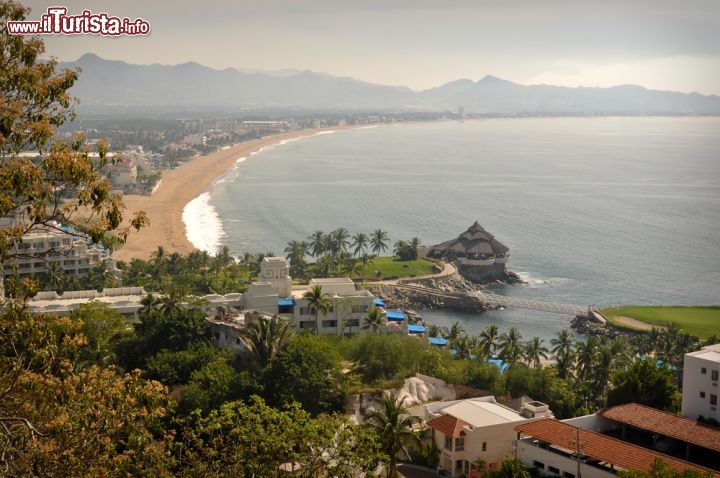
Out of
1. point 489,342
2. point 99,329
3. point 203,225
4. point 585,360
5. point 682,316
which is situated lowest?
point 682,316

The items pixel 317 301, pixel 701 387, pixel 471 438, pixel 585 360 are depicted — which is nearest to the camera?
pixel 471 438

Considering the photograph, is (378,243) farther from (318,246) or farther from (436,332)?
(436,332)

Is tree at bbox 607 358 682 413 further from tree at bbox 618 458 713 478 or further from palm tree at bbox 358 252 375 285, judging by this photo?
palm tree at bbox 358 252 375 285

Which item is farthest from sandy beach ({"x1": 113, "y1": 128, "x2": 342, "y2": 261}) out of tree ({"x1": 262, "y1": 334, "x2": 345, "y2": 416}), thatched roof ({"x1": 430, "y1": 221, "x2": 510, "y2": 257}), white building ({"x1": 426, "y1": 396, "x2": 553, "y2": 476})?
white building ({"x1": 426, "y1": 396, "x2": 553, "y2": 476})

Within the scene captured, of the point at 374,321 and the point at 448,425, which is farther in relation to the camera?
the point at 374,321

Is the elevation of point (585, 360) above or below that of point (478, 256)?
below

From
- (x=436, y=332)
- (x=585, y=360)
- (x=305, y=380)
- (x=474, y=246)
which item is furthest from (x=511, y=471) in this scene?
(x=474, y=246)

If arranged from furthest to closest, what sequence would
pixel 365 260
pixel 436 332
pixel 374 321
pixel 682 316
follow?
pixel 365 260, pixel 682 316, pixel 436 332, pixel 374 321

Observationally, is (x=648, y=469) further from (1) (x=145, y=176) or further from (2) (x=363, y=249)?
(1) (x=145, y=176)
